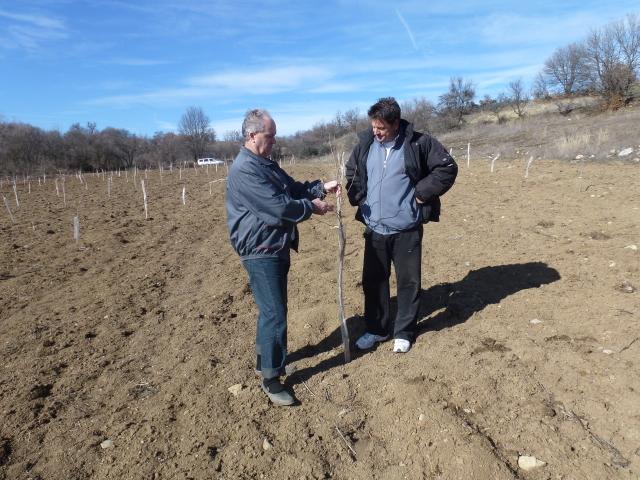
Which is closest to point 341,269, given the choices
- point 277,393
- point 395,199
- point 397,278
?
point 397,278

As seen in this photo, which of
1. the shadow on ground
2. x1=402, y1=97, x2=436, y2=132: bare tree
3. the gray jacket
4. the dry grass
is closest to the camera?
the gray jacket

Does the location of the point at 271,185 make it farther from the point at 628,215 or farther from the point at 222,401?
the point at 628,215

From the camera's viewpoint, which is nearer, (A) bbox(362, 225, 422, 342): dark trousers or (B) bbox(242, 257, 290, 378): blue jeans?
(B) bbox(242, 257, 290, 378): blue jeans

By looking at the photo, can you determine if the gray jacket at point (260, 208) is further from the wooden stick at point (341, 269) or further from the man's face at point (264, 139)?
the wooden stick at point (341, 269)

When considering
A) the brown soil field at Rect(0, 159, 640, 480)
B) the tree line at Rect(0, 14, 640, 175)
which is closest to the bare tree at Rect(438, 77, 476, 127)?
the tree line at Rect(0, 14, 640, 175)

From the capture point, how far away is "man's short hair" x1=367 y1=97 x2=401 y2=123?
3.15 m

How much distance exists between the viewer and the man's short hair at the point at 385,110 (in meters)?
3.15

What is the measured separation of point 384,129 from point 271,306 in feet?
4.77

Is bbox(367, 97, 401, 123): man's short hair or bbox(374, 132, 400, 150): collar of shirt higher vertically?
bbox(367, 97, 401, 123): man's short hair

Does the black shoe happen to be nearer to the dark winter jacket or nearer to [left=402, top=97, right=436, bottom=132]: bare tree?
the dark winter jacket

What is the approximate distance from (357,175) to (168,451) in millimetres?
2310

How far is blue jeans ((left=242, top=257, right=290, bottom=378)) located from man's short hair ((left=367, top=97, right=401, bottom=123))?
3.86 ft

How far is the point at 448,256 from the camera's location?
5879 millimetres

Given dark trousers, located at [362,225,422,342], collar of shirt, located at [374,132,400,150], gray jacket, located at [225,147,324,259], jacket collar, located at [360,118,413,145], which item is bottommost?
dark trousers, located at [362,225,422,342]
